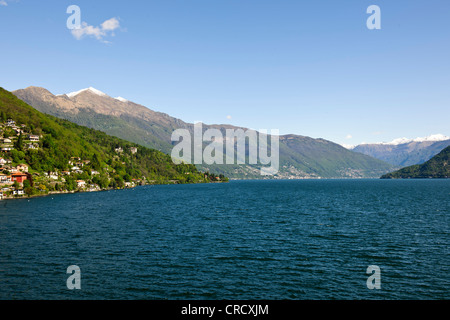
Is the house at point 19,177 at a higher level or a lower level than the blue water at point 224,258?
higher

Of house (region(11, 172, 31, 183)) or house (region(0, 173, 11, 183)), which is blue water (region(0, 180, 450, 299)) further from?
house (region(11, 172, 31, 183))

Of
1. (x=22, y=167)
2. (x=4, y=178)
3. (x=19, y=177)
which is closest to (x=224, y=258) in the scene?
(x=4, y=178)

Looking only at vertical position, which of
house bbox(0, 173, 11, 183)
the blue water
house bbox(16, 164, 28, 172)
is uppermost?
house bbox(16, 164, 28, 172)

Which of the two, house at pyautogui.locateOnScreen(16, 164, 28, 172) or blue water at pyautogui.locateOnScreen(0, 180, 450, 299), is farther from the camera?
house at pyautogui.locateOnScreen(16, 164, 28, 172)

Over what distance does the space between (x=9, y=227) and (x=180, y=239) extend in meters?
46.1

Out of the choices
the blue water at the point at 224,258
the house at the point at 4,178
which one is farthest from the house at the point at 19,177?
the blue water at the point at 224,258

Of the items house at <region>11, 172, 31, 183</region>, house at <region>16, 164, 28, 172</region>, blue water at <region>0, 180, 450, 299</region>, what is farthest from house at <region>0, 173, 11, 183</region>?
Answer: blue water at <region>0, 180, 450, 299</region>

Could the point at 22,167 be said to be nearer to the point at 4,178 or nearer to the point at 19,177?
the point at 19,177

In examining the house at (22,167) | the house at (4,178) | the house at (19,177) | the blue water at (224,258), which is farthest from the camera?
the house at (22,167)

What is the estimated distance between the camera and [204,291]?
37.1 m

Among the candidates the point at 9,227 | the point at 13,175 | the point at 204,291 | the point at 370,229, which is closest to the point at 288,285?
the point at 204,291

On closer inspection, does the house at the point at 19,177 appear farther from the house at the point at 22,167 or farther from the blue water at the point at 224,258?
the blue water at the point at 224,258

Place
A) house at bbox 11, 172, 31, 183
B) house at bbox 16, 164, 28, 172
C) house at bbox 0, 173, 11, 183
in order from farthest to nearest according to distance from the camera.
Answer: house at bbox 16, 164, 28, 172 < house at bbox 11, 172, 31, 183 < house at bbox 0, 173, 11, 183

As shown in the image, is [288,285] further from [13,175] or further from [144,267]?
[13,175]
